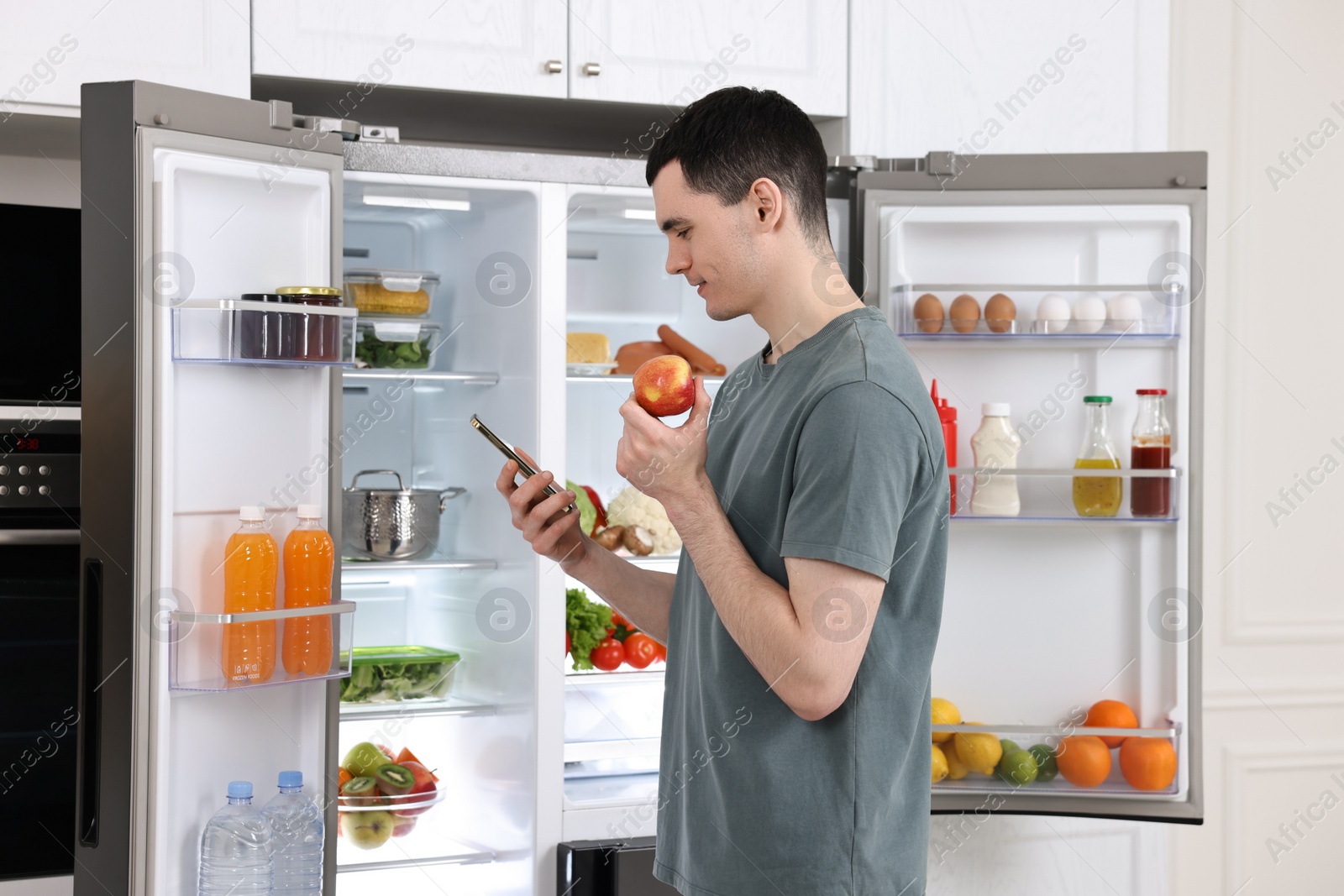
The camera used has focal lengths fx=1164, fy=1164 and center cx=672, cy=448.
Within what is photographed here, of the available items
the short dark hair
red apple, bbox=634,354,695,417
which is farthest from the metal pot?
the short dark hair

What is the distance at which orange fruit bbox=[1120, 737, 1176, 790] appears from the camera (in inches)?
81.0

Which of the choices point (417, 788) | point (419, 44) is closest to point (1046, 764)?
point (417, 788)

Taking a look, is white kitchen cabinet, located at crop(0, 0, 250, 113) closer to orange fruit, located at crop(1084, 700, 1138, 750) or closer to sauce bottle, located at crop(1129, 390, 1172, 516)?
sauce bottle, located at crop(1129, 390, 1172, 516)

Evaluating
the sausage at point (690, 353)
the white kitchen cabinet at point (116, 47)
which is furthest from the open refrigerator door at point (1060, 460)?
the white kitchen cabinet at point (116, 47)

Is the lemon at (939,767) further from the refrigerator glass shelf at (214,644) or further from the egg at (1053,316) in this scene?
the refrigerator glass shelf at (214,644)

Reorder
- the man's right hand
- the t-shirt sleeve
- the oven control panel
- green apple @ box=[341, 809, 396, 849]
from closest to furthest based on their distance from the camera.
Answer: the t-shirt sleeve < the man's right hand < the oven control panel < green apple @ box=[341, 809, 396, 849]

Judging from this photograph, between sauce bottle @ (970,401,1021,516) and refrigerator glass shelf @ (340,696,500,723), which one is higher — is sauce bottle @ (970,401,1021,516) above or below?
above

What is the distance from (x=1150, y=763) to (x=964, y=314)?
2.82ft

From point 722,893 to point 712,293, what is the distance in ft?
2.09

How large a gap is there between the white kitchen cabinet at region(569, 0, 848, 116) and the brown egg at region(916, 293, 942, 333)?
1.72ft

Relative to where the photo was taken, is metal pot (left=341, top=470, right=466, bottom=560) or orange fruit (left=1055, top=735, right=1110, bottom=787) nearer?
orange fruit (left=1055, top=735, right=1110, bottom=787)

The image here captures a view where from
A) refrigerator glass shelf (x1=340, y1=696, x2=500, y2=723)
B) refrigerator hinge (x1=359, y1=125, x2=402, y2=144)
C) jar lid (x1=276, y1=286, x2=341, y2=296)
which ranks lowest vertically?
refrigerator glass shelf (x1=340, y1=696, x2=500, y2=723)

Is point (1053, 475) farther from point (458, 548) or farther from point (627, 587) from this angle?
point (458, 548)

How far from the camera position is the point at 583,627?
237 cm
